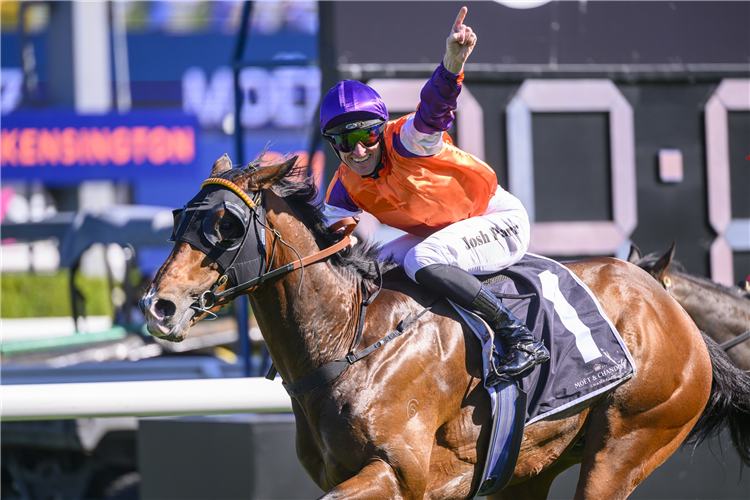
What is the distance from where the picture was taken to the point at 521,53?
438 centimetres

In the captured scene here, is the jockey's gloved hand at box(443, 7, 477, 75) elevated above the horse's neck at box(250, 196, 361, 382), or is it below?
above

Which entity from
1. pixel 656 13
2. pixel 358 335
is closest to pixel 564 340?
pixel 358 335

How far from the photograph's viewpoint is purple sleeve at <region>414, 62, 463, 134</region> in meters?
2.36

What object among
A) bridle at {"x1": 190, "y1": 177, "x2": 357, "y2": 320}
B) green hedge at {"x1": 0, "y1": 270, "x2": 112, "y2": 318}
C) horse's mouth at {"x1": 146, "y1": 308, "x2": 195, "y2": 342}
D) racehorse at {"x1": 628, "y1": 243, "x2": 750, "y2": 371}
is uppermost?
bridle at {"x1": 190, "y1": 177, "x2": 357, "y2": 320}

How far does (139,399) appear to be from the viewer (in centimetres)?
328

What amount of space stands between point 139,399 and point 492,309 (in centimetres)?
175

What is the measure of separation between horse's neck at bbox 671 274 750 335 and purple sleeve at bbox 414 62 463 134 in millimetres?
1819

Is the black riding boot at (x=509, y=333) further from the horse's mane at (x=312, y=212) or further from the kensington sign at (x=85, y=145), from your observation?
the kensington sign at (x=85, y=145)

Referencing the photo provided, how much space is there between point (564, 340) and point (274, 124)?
53.8 feet

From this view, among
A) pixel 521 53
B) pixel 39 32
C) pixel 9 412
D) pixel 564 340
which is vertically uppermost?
pixel 39 32

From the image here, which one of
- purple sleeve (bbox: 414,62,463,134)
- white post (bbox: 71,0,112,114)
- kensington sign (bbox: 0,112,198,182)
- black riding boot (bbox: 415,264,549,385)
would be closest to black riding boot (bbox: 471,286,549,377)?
black riding boot (bbox: 415,264,549,385)

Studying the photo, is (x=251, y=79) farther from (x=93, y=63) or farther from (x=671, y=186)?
(x=671, y=186)

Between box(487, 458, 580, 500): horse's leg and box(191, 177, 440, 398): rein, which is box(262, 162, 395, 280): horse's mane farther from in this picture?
box(487, 458, 580, 500): horse's leg

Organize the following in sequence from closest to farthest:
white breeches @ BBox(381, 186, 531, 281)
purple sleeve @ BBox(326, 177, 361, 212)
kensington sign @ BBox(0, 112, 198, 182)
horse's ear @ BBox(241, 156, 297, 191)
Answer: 1. horse's ear @ BBox(241, 156, 297, 191)
2. white breeches @ BBox(381, 186, 531, 281)
3. purple sleeve @ BBox(326, 177, 361, 212)
4. kensington sign @ BBox(0, 112, 198, 182)
